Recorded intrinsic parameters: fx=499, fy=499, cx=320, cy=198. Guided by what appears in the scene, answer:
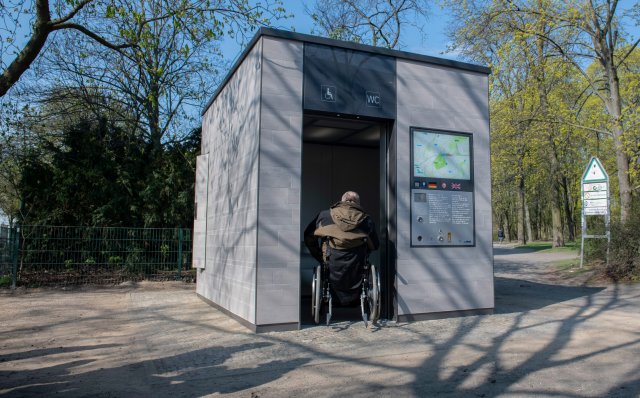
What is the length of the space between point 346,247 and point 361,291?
2.13 ft

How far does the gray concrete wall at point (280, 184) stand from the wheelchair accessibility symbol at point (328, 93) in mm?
336

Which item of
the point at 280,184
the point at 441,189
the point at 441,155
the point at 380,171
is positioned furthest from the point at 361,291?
the point at 441,155

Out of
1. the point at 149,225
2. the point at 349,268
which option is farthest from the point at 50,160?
the point at 349,268

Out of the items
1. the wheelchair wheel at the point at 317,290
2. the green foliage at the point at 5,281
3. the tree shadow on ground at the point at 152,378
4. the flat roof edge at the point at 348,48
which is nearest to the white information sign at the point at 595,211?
the flat roof edge at the point at 348,48

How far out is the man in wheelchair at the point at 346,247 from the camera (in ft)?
20.4

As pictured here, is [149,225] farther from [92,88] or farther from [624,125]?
[624,125]

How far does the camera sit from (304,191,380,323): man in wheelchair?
6.23 m

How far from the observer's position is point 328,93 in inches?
272

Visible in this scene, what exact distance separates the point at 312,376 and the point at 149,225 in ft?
36.0

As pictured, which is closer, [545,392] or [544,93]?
[545,392]

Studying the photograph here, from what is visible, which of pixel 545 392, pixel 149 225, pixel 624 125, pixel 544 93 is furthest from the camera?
pixel 544 93

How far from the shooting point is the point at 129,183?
48.1 ft

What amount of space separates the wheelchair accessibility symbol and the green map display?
4.48 ft

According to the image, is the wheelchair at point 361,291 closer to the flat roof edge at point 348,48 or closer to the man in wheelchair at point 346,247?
the man in wheelchair at point 346,247
